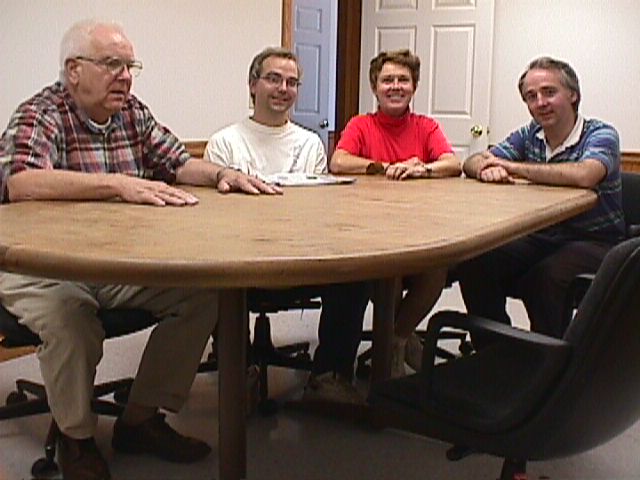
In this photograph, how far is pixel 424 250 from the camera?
1.41 metres

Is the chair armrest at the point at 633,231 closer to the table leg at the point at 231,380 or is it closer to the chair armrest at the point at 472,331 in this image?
the chair armrest at the point at 472,331

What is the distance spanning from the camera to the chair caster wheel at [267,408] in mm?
2650

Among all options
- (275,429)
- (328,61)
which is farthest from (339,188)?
(328,61)

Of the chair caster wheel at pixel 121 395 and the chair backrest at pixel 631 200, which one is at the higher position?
the chair backrest at pixel 631 200

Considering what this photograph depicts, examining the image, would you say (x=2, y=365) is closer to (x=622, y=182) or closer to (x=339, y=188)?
(x=339, y=188)

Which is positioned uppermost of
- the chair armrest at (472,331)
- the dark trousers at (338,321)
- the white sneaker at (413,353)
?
the chair armrest at (472,331)

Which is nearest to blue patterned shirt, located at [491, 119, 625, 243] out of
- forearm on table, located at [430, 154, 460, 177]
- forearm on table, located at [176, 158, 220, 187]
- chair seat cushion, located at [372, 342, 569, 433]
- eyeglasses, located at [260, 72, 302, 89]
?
forearm on table, located at [430, 154, 460, 177]

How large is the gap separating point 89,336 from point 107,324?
0.09m

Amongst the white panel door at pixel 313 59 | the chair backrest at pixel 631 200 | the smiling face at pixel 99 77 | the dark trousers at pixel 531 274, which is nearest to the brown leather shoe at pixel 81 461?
the smiling face at pixel 99 77

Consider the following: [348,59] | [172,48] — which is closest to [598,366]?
[172,48]

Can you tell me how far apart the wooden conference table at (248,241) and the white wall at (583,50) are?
250 cm

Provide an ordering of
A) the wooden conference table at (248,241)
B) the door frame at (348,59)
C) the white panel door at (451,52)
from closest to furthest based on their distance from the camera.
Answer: the wooden conference table at (248,241) < the white panel door at (451,52) < the door frame at (348,59)

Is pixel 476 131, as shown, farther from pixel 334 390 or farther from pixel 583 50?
pixel 334 390

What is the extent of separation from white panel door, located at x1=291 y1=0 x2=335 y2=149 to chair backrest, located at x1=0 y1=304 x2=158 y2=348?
4.43 meters
